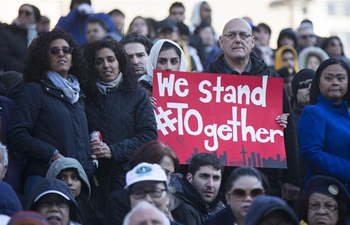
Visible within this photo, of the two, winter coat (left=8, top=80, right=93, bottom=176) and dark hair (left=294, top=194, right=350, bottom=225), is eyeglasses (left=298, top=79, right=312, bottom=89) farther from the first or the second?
winter coat (left=8, top=80, right=93, bottom=176)

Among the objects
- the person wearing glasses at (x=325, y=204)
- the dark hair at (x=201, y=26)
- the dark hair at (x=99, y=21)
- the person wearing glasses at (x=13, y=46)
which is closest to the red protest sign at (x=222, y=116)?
the person wearing glasses at (x=325, y=204)

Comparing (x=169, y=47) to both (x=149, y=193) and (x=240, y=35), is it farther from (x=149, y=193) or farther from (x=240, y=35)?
(x=149, y=193)

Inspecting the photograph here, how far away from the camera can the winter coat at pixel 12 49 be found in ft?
44.6

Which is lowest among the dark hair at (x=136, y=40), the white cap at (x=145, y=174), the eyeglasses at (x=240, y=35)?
the white cap at (x=145, y=174)

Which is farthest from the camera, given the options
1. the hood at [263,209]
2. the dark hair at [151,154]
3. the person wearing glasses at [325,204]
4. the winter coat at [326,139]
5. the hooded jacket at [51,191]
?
the winter coat at [326,139]

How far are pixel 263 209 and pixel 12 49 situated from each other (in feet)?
20.0

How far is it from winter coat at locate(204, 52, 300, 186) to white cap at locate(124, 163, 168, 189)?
2318 mm

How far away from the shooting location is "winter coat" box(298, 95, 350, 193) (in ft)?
32.8

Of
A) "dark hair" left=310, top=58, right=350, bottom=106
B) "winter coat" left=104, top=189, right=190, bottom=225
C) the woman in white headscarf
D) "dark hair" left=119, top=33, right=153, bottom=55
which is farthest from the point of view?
"dark hair" left=119, top=33, right=153, bottom=55

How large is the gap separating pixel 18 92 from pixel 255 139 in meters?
2.41

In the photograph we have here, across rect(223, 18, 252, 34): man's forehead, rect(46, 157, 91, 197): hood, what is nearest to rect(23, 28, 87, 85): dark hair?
rect(46, 157, 91, 197): hood

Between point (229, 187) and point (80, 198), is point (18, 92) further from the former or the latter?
point (229, 187)

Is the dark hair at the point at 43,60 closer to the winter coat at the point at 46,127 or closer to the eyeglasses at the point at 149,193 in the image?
the winter coat at the point at 46,127

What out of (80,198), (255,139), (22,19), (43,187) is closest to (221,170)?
(255,139)
